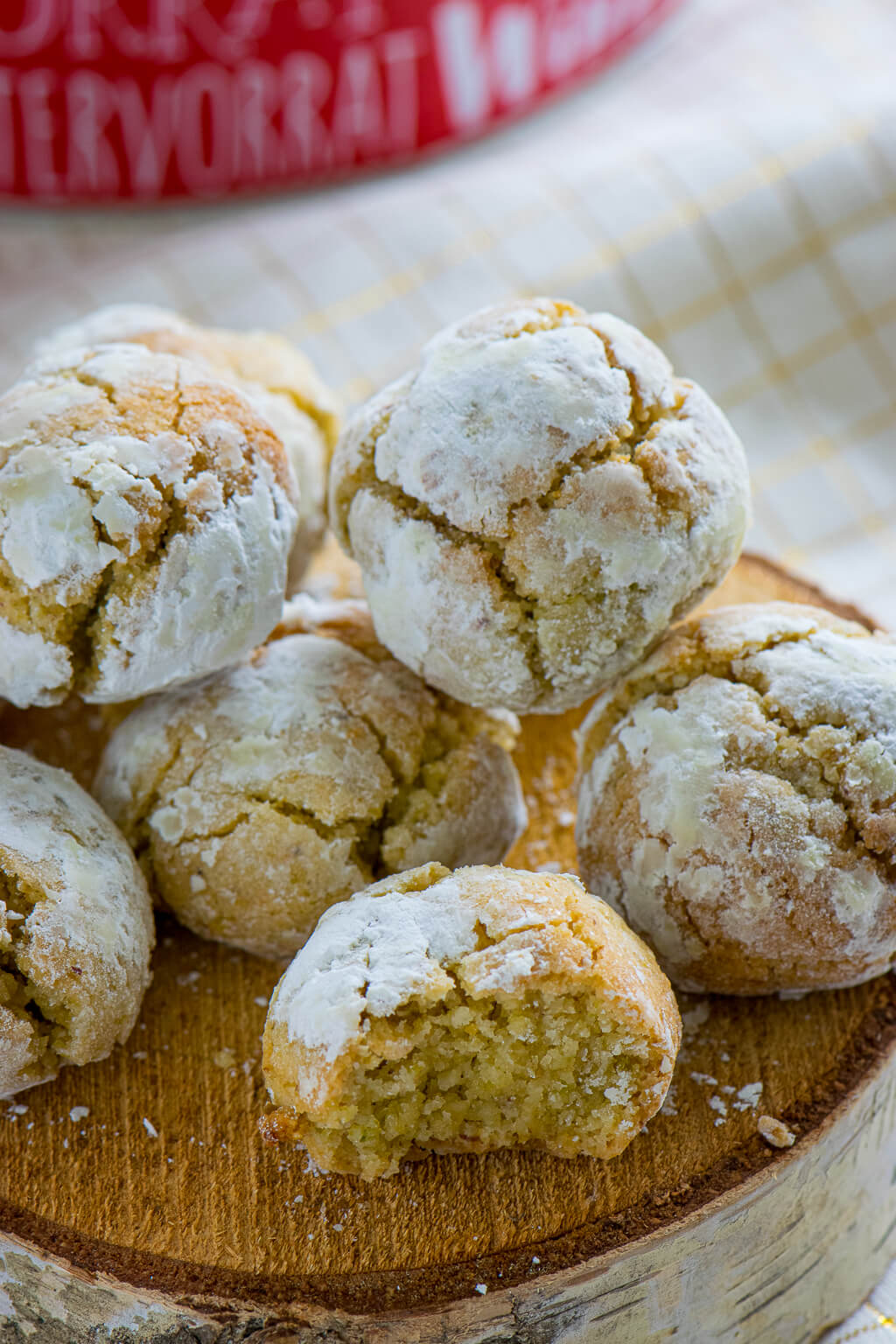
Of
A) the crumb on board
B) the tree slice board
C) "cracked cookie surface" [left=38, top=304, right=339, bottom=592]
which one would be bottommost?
the tree slice board

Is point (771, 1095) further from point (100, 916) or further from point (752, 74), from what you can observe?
point (752, 74)

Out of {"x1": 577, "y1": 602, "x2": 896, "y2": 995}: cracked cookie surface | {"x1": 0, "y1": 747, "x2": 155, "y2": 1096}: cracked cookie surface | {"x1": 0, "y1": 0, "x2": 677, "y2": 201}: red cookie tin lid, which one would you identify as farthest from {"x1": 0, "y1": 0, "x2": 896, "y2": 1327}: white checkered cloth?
{"x1": 0, "y1": 747, "x2": 155, "y2": 1096}: cracked cookie surface

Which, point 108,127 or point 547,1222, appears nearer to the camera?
point 547,1222

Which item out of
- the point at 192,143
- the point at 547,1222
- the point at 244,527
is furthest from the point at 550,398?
the point at 192,143

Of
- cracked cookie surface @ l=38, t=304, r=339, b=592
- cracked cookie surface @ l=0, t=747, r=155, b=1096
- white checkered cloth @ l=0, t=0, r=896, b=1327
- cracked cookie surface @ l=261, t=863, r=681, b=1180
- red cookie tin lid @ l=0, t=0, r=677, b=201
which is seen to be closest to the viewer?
cracked cookie surface @ l=261, t=863, r=681, b=1180

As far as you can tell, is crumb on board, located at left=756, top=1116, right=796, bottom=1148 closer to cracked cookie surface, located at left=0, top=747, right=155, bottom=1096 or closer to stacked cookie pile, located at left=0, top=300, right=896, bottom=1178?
stacked cookie pile, located at left=0, top=300, right=896, bottom=1178

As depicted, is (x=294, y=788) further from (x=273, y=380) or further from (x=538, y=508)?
(x=273, y=380)

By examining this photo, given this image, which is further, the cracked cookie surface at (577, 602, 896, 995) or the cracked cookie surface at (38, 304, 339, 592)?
the cracked cookie surface at (38, 304, 339, 592)
